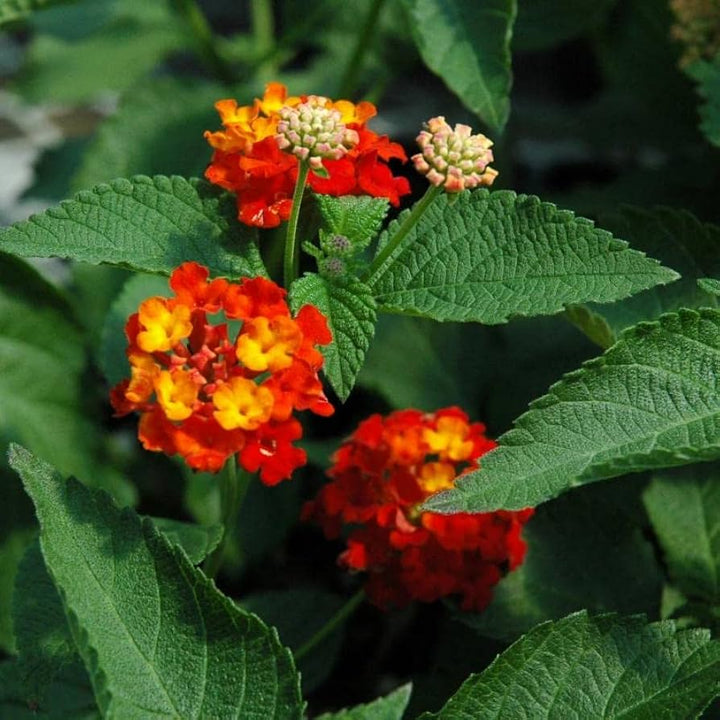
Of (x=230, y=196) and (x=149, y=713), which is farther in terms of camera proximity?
(x=230, y=196)

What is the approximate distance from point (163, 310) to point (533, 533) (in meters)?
0.45

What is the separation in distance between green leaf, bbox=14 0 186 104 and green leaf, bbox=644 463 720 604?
106cm

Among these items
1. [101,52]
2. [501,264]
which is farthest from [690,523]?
[101,52]

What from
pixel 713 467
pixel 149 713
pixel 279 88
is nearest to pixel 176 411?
pixel 149 713

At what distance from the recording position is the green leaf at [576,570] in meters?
1.05

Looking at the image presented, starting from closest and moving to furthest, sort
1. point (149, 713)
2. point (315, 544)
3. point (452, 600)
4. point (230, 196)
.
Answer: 1. point (149, 713)
2. point (230, 196)
3. point (452, 600)
4. point (315, 544)

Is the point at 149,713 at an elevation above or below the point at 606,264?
below

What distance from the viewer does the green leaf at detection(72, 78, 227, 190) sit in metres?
1.50

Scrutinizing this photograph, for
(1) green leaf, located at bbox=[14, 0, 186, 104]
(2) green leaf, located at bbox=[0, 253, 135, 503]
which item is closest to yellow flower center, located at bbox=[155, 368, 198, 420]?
(2) green leaf, located at bbox=[0, 253, 135, 503]

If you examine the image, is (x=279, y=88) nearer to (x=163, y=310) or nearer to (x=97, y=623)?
(x=163, y=310)

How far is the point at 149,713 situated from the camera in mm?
750

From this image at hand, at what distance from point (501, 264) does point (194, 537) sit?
33 centimetres

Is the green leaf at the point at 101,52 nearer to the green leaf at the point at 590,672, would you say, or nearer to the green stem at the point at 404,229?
the green stem at the point at 404,229

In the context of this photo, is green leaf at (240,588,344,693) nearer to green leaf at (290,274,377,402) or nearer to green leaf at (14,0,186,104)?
green leaf at (290,274,377,402)
